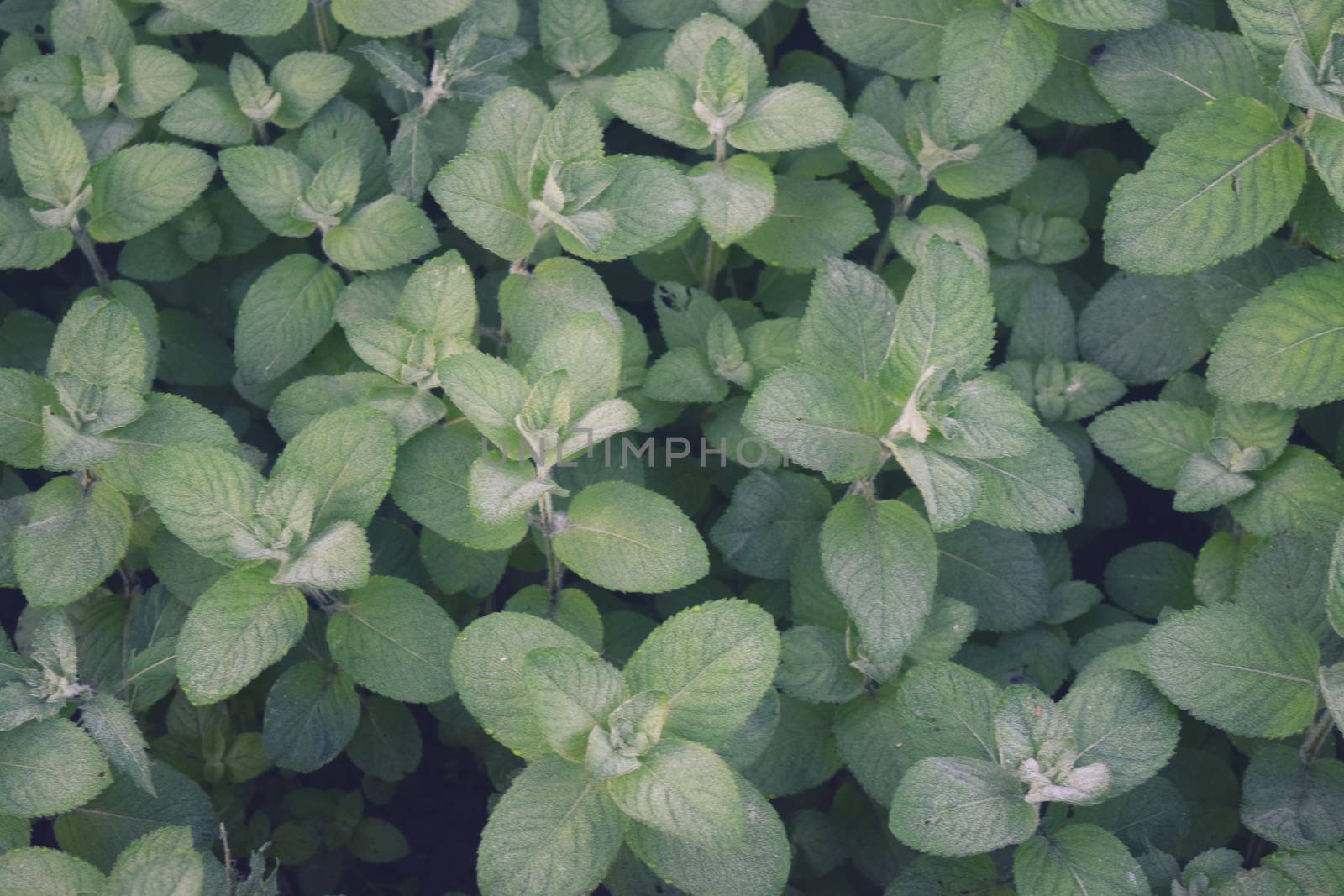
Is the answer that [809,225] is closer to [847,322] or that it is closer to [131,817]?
[847,322]

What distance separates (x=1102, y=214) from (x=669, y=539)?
1.79 meters

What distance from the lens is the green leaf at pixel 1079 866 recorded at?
2053 mm

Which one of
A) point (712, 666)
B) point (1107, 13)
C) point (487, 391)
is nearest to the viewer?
point (712, 666)

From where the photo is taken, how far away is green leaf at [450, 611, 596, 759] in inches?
80.8

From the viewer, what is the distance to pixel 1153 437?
266cm

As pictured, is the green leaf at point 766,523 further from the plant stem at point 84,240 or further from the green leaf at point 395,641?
the plant stem at point 84,240

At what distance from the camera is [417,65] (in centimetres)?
284

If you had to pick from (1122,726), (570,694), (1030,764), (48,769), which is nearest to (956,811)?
(1030,764)

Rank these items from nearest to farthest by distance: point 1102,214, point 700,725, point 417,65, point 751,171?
point 700,725, point 751,171, point 417,65, point 1102,214

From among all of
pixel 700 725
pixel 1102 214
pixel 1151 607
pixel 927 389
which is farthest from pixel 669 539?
pixel 1102 214

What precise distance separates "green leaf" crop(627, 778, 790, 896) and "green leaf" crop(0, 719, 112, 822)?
995mm

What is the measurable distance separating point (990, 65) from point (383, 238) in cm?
146

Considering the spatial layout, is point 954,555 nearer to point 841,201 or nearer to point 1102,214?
point 841,201

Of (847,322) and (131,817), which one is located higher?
(847,322)
